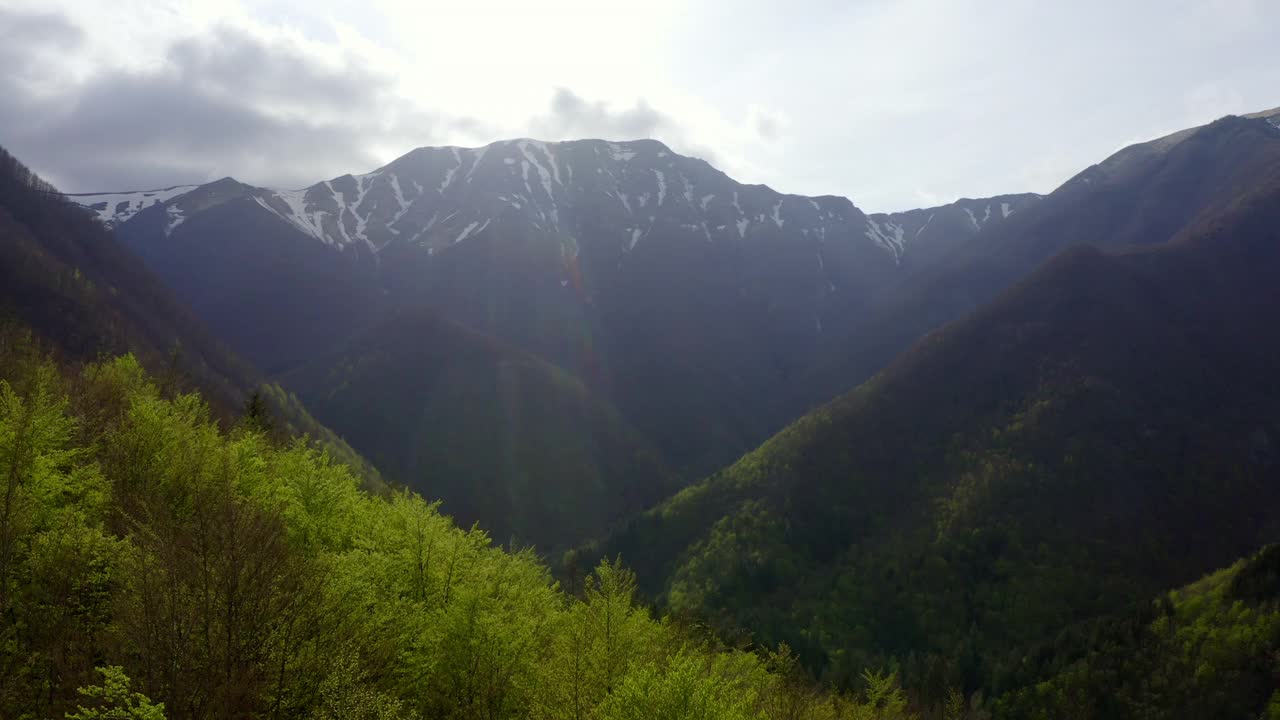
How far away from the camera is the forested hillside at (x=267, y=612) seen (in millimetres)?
21953

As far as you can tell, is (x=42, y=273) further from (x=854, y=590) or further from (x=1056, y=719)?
(x=1056, y=719)

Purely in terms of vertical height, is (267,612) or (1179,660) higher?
(267,612)

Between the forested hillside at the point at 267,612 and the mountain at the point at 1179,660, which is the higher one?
the forested hillside at the point at 267,612

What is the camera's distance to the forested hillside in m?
22.0

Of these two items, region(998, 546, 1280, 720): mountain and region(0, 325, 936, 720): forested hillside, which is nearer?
region(0, 325, 936, 720): forested hillside

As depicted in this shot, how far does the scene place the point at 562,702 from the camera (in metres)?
27.8

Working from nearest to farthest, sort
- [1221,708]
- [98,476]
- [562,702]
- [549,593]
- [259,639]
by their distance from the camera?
[259,639]
[562,702]
[98,476]
[549,593]
[1221,708]

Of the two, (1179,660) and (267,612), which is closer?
(267,612)

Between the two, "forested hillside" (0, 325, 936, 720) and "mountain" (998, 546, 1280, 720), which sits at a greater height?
"forested hillside" (0, 325, 936, 720)

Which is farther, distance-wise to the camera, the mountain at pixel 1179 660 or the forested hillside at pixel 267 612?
the mountain at pixel 1179 660

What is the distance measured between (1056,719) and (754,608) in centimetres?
7228

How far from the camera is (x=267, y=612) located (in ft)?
78.6

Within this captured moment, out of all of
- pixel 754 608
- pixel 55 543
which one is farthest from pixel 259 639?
pixel 754 608

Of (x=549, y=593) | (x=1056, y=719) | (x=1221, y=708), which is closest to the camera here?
(x=549, y=593)
